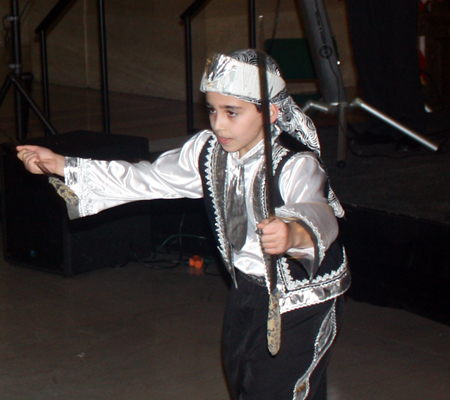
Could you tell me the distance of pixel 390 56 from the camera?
15.0 feet

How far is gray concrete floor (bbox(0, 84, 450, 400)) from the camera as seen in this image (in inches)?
105

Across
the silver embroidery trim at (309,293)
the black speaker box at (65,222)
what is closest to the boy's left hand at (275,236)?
the silver embroidery trim at (309,293)

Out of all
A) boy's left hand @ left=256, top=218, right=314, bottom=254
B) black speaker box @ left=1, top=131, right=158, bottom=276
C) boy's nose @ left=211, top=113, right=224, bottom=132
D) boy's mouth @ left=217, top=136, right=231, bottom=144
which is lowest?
black speaker box @ left=1, top=131, right=158, bottom=276

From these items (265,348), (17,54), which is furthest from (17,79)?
(265,348)

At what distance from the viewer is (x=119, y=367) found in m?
2.84

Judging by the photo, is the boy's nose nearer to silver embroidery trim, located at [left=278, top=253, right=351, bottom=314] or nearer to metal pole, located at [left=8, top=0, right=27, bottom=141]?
silver embroidery trim, located at [left=278, top=253, right=351, bottom=314]

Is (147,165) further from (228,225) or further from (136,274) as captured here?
(136,274)

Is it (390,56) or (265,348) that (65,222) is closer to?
(265,348)

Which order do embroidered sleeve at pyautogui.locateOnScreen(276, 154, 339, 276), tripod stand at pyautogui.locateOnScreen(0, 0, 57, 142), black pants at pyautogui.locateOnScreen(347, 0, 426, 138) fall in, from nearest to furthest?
embroidered sleeve at pyautogui.locateOnScreen(276, 154, 339, 276)
tripod stand at pyautogui.locateOnScreen(0, 0, 57, 142)
black pants at pyautogui.locateOnScreen(347, 0, 426, 138)

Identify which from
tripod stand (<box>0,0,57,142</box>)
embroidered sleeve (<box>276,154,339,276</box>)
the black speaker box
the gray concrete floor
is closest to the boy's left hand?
embroidered sleeve (<box>276,154,339,276</box>)

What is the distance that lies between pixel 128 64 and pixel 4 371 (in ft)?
22.1

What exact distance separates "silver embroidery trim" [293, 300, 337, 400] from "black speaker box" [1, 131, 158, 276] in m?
1.99

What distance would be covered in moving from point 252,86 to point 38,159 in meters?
0.66

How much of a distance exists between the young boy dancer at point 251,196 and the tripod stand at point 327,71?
6.83ft
